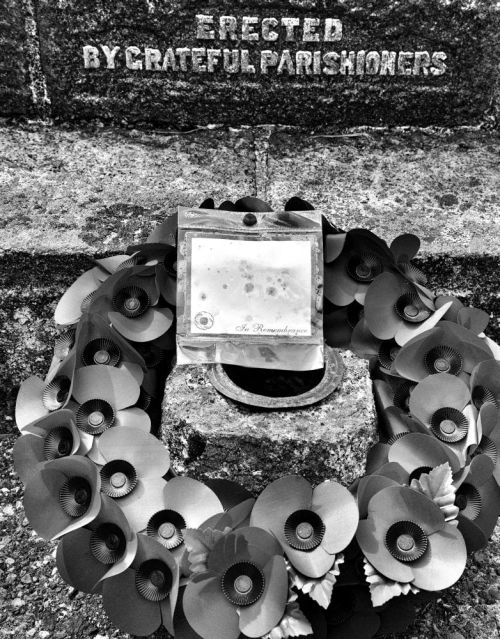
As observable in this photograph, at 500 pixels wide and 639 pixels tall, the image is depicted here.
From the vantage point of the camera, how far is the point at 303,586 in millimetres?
1547

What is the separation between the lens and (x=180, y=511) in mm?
1664

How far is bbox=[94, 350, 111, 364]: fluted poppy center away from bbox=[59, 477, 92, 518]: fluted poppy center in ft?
1.10

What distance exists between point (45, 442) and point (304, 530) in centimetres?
59

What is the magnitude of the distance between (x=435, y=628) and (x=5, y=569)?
1041 millimetres

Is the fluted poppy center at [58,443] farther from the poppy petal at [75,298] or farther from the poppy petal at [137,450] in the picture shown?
the poppy petal at [75,298]

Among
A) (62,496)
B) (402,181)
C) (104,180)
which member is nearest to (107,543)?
(62,496)

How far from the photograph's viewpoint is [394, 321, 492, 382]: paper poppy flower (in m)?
1.92

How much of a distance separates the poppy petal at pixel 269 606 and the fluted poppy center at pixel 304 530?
55mm

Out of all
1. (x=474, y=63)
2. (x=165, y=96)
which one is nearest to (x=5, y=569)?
(x=165, y=96)

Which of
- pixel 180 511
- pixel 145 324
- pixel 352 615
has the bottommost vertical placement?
pixel 352 615

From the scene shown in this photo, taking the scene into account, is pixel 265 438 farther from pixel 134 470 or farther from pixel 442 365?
pixel 442 365

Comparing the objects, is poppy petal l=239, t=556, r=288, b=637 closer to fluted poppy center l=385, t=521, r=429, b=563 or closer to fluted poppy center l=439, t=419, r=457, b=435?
fluted poppy center l=385, t=521, r=429, b=563

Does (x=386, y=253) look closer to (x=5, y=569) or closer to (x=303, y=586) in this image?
(x=303, y=586)

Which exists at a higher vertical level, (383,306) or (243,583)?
(383,306)
